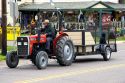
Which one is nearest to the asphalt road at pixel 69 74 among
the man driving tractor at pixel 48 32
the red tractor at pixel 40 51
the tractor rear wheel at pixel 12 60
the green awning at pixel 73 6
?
the tractor rear wheel at pixel 12 60

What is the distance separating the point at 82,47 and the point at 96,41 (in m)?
1.34

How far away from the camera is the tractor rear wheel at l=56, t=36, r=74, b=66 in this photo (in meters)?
19.8

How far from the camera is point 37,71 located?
1808cm

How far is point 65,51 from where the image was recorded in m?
20.2

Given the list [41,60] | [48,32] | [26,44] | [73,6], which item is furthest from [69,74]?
[73,6]

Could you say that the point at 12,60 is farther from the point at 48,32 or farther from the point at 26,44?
the point at 48,32

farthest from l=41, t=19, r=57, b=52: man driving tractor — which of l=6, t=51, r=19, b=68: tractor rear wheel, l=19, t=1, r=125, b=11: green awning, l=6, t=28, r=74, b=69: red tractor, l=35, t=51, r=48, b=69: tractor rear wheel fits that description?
l=19, t=1, r=125, b=11: green awning

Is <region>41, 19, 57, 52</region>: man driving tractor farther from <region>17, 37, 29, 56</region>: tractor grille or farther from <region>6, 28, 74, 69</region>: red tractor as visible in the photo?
<region>17, 37, 29, 56</region>: tractor grille

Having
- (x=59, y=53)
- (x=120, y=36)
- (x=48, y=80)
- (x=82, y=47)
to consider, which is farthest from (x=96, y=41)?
(x=120, y=36)

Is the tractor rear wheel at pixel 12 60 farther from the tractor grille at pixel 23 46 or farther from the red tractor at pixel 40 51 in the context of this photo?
the tractor grille at pixel 23 46

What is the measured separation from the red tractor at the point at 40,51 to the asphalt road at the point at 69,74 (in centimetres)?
29

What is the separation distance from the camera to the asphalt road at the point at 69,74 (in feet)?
51.0

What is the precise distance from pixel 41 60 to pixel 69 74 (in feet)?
6.05

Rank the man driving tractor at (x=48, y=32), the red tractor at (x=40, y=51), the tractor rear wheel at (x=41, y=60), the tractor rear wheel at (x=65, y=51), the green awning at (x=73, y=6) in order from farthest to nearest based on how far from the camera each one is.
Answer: the green awning at (x=73, y=6) < the tractor rear wheel at (x=65, y=51) < the man driving tractor at (x=48, y=32) < the red tractor at (x=40, y=51) < the tractor rear wheel at (x=41, y=60)
